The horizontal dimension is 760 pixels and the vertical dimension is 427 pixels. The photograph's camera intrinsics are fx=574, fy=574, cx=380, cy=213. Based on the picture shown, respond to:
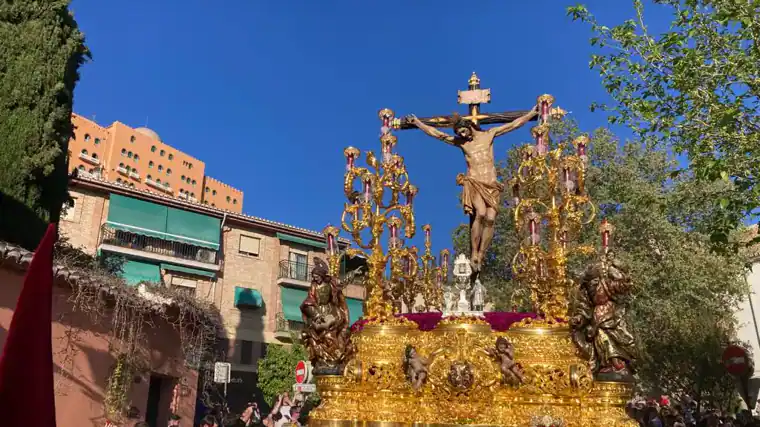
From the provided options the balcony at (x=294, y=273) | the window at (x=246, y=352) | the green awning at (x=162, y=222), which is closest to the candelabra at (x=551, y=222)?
the green awning at (x=162, y=222)

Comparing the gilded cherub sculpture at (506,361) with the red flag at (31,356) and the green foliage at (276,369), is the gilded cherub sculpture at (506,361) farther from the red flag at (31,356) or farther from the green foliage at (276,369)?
the green foliage at (276,369)

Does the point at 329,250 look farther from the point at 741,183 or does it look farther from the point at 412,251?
the point at 741,183

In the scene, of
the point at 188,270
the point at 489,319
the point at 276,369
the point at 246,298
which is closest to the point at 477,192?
the point at 489,319

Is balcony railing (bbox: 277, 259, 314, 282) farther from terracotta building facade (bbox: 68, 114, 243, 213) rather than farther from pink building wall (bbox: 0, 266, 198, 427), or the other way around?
pink building wall (bbox: 0, 266, 198, 427)

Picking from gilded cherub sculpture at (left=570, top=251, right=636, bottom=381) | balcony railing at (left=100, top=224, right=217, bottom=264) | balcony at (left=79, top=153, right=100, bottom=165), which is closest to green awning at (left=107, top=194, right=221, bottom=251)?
balcony railing at (left=100, top=224, right=217, bottom=264)

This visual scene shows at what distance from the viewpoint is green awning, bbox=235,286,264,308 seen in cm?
2814

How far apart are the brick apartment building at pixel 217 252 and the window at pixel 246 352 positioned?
48mm

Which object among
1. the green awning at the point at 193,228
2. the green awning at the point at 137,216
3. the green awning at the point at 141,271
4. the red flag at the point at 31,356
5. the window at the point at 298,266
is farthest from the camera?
the window at the point at 298,266

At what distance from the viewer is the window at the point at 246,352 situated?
27792mm

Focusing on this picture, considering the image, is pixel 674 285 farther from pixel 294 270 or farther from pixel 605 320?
pixel 294 270

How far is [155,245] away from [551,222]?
2172 centimetres

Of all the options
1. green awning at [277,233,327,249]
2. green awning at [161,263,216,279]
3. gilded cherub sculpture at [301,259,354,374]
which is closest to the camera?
gilded cherub sculpture at [301,259,354,374]

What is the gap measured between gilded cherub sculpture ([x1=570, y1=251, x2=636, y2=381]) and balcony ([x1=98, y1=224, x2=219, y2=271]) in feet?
71.3

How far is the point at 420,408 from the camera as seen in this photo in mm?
8367
